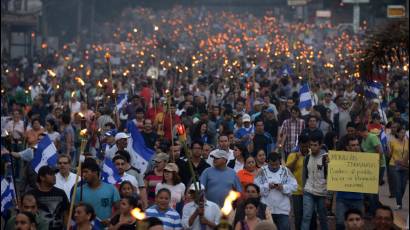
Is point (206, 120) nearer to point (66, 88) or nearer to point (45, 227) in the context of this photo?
point (45, 227)

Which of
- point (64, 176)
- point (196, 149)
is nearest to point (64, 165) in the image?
point (64, 176)

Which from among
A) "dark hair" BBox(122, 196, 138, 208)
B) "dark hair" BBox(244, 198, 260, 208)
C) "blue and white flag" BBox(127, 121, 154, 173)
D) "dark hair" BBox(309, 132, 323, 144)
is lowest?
"blue and white flag" BBox(127, 121, 154, 173)

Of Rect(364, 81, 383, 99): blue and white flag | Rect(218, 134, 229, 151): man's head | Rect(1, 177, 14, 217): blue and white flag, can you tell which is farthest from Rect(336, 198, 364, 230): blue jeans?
Rect(364, 81, 383, 99): blue and white flag

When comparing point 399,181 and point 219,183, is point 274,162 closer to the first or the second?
point 219,183

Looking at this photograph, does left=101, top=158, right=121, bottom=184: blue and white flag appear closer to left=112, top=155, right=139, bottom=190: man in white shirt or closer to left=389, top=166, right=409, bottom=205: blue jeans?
left=112, top=155, right=139, bottom=190: man in white shirt

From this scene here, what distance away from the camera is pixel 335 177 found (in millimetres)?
14016

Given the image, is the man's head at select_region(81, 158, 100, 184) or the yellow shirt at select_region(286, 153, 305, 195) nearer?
the man's head at select_region(81, 158, 100, 184)

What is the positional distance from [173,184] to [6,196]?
2352mm

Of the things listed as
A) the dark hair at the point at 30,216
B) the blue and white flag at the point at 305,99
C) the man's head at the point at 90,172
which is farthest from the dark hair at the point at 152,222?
the blue and white flag at the point at 305,99

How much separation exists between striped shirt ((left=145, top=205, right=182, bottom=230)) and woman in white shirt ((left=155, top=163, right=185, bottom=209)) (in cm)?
126

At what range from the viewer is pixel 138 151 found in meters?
16.8

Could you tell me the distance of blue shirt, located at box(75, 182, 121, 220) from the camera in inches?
490

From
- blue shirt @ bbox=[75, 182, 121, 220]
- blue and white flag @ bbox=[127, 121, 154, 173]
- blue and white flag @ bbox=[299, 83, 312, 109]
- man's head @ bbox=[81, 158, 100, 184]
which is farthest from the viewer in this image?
blue and white flag @ bbox=[299, 83, 312, 109]

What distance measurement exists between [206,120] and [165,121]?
65 centimetres
